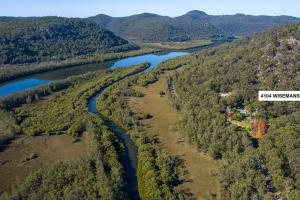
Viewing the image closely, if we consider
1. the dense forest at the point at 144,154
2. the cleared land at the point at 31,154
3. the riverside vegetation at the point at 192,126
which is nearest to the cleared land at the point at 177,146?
the riverside vegetation at the point at 192,126

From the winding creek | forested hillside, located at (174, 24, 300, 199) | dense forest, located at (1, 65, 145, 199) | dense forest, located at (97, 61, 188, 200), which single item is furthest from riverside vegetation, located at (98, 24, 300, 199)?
dense forest, located at (1, 65, 145, 199)

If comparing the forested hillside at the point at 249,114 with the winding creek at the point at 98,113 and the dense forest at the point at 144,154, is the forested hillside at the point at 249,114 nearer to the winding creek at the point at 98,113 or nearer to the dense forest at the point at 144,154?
the dense forest at the point at 144,154

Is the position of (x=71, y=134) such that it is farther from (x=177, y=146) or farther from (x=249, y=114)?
(x=249, y=114)

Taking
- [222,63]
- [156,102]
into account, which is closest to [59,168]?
[156,102]

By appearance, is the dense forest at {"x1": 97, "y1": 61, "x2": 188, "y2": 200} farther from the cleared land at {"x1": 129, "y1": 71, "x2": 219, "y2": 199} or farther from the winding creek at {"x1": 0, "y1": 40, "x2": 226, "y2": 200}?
the cleared land at {"x1": 129, "y1": 71, "x2": 219, "y2": 199}

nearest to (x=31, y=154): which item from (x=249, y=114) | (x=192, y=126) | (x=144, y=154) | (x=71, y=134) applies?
(x=71, y=134)

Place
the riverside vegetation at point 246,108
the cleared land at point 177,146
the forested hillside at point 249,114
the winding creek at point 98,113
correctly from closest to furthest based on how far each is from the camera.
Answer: the forested hillside at point 249,114 → the riverside vegetation at point 246,108 → the cleared land at point 177,146 → the winding creek at point 98,113
